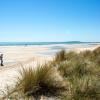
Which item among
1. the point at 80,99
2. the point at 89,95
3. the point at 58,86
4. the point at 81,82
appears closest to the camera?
the point at 80,99

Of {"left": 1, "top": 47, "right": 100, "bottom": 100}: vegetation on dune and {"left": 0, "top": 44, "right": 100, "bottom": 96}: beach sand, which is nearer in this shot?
{"left": 1, "top": 47, "right": 100, "bottom": 100}: vegetation on dune

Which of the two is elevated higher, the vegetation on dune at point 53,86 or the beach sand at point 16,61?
the vegetation on dune at point 53,86

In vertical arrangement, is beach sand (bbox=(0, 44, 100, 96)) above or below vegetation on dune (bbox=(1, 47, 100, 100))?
below

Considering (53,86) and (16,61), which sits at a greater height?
(53,86)

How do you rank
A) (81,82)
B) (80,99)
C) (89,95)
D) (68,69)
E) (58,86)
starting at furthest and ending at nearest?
(68,69)
(58,86)
(81,82)
(89,95)
(80,99)

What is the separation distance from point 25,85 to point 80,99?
4.85 ft

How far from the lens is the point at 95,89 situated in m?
4.92

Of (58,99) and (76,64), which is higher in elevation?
(76,64)

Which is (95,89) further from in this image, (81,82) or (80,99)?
(80,99)

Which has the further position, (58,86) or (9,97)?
(58,86)

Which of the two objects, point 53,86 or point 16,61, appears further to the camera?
point 16,61

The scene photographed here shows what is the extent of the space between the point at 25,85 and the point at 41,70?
0.70 metres

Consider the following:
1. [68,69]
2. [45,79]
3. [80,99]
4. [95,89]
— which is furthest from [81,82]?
[68,69]

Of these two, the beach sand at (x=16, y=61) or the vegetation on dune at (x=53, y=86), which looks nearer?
the vegetation on dune at (x=53, y=86)
